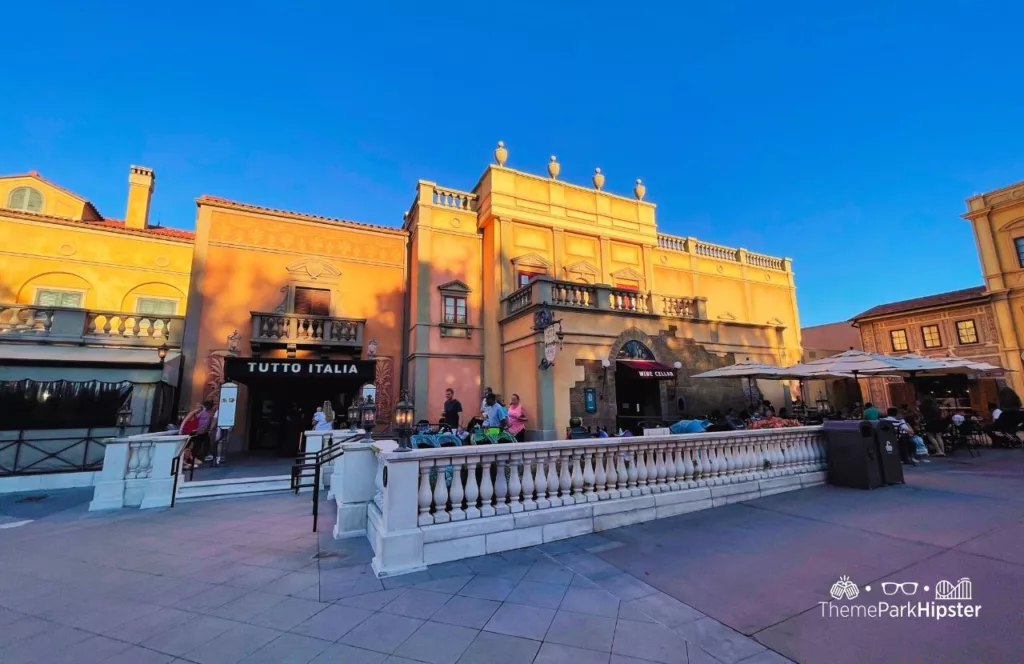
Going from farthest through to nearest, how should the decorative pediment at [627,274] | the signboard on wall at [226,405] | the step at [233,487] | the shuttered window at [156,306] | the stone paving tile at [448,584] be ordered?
the decorative pediment at [627,274], the shuttered window at [156,306], the signboard on wall at [226,405], the step at [233,487], the stone paving tile at [448,584]

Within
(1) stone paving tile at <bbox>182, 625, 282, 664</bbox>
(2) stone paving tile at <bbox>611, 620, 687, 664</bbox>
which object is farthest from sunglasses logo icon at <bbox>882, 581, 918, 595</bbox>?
(1) stone paving tile at <bbox>182, 625, 282, 664</bbox>

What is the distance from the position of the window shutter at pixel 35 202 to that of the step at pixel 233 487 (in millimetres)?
Result: 12978

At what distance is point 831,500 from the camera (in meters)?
5.67

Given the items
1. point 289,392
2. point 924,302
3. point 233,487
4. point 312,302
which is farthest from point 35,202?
point 924,302

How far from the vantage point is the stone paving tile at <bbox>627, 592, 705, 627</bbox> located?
278 centimetres

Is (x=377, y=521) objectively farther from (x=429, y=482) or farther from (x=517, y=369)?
(x=517, y=369)

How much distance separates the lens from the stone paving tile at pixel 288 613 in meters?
2.89

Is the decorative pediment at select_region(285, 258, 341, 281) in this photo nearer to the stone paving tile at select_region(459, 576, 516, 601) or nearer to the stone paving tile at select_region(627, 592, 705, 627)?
the stone paving tile at select_region(459, 576, 516, 601)

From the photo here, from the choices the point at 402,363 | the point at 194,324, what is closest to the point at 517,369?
the point at 402,363

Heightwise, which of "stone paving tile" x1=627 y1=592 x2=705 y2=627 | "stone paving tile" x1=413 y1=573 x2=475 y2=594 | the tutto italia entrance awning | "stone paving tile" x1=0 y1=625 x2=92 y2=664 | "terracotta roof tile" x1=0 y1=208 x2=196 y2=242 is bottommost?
"stone paving tile" x1=0 y1=625 x2=92 y2=664

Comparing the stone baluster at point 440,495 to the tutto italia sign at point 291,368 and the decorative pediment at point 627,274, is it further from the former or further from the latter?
the decorative pediment at point 627,274

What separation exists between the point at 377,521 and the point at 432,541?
0.70 metres

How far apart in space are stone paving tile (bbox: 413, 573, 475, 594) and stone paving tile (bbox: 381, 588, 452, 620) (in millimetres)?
68

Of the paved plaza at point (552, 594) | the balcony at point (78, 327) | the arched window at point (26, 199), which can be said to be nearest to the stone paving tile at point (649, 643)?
the paved plaza at point (552, 594)
